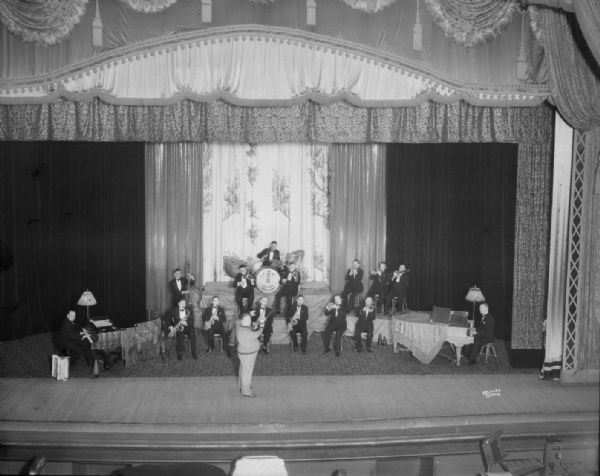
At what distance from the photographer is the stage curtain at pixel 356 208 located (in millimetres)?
15203

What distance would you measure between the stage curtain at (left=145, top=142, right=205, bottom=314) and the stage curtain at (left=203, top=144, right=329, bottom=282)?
0.37m

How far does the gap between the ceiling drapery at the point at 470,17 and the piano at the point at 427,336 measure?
4851 millimetres

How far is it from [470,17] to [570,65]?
170 cm

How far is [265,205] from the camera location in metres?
15.4

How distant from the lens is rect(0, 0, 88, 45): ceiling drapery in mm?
10234

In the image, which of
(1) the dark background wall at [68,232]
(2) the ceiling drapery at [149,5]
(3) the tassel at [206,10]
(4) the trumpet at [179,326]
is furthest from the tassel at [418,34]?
(1) the dark background wall at [68,232]

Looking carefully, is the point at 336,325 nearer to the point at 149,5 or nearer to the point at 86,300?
the point at 86,300

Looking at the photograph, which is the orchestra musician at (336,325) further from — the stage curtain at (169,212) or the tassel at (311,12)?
the tassel at (311,12)

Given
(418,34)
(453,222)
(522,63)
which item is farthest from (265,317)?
(522,63)

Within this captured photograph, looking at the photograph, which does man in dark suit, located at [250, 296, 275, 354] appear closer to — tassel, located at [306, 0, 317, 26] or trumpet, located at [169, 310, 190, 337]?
trumpet, located at [169, 310, 190, 337]

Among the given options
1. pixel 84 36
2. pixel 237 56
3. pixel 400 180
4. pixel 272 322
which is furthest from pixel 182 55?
pixel 400 180

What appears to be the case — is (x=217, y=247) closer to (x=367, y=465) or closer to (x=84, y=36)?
(x=84, y=36)

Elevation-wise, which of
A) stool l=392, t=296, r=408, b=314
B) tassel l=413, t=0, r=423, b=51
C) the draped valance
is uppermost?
tassel l=413, t=0, r=423, b=51

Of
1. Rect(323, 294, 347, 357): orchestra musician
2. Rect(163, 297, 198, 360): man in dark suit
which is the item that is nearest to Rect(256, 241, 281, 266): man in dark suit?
Rect(323, 294, 347, 357): orchestra musician
